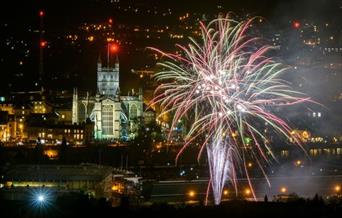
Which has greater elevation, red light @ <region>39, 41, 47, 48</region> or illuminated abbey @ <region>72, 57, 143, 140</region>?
red light @ <region>39, 41, 47, 48</region>

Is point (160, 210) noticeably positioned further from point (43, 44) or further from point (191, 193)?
point (43, 44)

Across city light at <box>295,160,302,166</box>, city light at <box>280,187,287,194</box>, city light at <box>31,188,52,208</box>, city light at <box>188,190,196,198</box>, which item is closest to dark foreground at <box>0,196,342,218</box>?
city light at <box>31,188,52,208</box>

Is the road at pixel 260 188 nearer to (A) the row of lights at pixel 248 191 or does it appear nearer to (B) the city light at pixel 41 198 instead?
(A) the row of lights at pixel 248 191

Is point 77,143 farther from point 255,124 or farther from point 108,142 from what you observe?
point 255,124

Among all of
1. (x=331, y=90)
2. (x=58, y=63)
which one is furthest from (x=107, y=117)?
(x=331, y=90)

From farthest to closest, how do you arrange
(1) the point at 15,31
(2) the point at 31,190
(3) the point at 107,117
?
1. (1) the point at 15,31
2. (3) the point at 107,117
3. (2) the point at 31,190

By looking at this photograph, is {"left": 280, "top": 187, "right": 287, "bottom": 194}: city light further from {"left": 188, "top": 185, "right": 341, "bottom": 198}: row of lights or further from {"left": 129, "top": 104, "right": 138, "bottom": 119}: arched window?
{"left": 129, "top": 104, "right": 138, "bottom": 119}: arched window

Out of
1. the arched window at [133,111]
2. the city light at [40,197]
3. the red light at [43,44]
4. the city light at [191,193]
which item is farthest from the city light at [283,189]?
the red light at [43,44]
